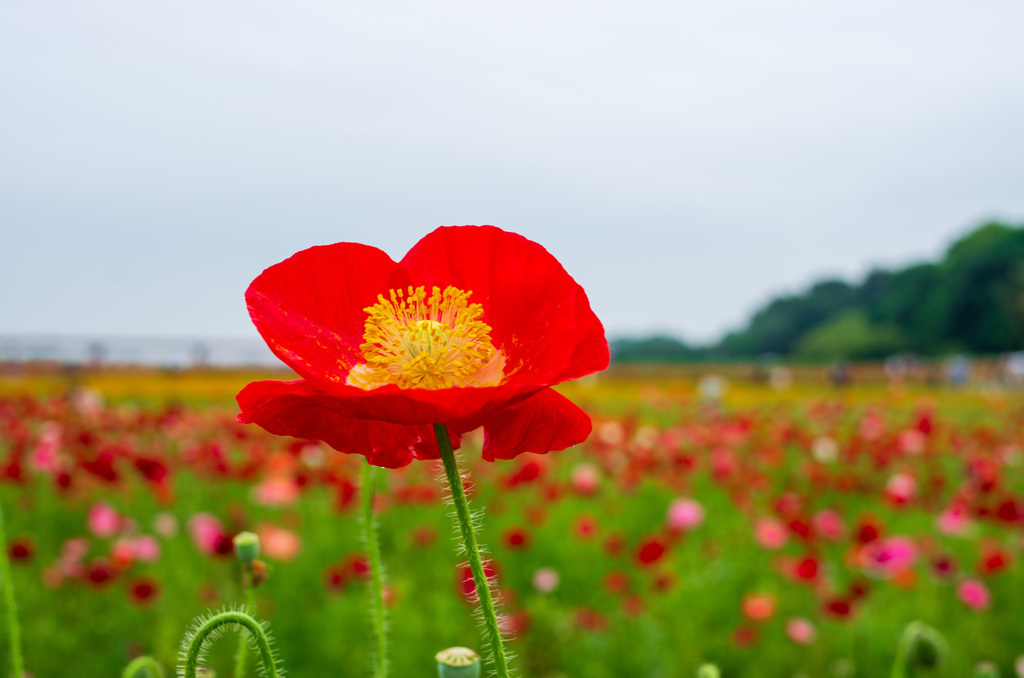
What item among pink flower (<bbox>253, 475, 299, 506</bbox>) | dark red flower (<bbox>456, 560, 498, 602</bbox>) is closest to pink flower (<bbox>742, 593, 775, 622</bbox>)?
dark red flower (<bbox>456, 560, 498, 602</bbox>)

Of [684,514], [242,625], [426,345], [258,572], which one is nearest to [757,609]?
[684,514]

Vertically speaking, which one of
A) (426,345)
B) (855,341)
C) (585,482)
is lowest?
(855,341)

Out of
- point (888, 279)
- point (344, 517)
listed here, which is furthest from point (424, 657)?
point (888, 279)

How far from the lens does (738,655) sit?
8.53 feet

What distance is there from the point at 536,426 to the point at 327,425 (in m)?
0.17

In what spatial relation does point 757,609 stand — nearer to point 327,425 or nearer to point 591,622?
point 591,622

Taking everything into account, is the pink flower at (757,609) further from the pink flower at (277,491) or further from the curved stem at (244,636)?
the curved stem at (244,636)

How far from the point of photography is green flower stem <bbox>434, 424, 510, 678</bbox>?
0.50m

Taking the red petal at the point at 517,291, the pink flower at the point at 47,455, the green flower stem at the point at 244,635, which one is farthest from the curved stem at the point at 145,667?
the pink flower at the point at 47,455

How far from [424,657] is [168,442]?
2.96 metres

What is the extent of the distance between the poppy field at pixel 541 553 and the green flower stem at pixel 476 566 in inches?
55.9

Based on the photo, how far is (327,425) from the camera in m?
0.67

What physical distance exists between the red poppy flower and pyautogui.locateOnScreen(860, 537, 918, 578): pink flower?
2497 mm

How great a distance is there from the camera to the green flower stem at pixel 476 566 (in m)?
0.50
